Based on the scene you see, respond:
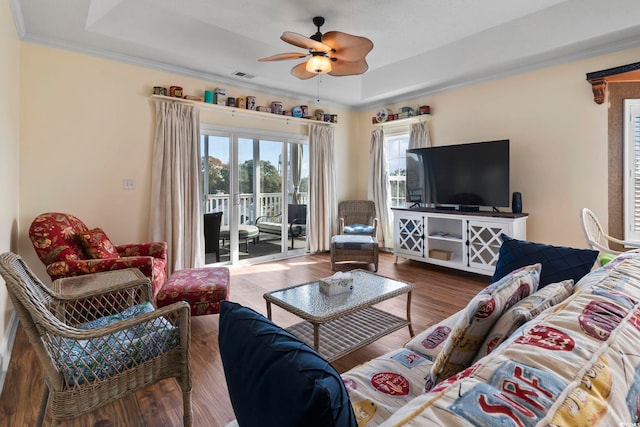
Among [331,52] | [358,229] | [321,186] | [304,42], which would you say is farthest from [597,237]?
[321,186]

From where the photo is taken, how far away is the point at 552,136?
3.71 m

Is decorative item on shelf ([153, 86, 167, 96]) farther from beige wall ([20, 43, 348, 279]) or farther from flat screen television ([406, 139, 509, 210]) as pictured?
flat screen television ([406, 139, 509, 210])

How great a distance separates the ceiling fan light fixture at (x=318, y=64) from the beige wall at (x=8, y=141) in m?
2.20

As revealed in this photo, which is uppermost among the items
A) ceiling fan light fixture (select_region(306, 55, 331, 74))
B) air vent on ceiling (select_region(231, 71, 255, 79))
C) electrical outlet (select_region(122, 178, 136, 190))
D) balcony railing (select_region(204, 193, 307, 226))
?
air vent on ceiling (select_region(231, 71, 255, 79))

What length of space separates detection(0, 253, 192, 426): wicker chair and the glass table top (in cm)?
75

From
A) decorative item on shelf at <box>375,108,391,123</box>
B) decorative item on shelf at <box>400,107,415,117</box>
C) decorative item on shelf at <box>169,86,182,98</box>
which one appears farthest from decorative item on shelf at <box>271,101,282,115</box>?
decorative item on shelf at <box>400,107,415,117</box>

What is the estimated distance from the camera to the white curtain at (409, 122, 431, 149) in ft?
15.9

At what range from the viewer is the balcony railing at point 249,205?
4441mm

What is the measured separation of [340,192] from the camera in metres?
5.91

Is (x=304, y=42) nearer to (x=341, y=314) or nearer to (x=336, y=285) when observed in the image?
(x=336, y=285)

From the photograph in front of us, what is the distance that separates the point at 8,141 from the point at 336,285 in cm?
274

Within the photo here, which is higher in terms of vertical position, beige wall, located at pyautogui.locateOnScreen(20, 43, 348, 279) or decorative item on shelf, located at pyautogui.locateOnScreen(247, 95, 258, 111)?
decorative item on shelf, located at pyautogui.locateOnScreen(247, 95, 258, 111)

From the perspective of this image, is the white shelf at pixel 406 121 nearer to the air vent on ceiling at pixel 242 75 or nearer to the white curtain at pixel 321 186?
the white curtain at pixel 321 186

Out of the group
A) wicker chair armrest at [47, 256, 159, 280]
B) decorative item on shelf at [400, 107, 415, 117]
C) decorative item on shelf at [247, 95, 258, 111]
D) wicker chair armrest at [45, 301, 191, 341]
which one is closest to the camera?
wicker chair armrest at [45, 301, 191, 341]
